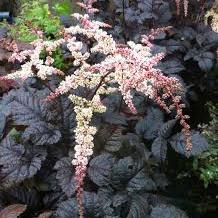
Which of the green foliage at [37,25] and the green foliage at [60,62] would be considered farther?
the green foliage at [37,25]

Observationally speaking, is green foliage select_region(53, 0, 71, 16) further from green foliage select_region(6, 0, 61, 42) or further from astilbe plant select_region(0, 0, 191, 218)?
astilbe plant select_region(0, 0, 191, 218)

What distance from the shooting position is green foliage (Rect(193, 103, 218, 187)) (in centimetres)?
214

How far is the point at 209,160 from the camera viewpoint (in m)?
2.17

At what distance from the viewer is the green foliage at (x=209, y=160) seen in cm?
214

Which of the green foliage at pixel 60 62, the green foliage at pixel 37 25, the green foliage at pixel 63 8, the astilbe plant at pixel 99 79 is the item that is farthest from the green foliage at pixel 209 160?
the green foliage at pixel 63 8

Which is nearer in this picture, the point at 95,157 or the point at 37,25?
the point at 95,157

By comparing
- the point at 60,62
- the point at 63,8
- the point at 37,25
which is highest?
the point at 63,8

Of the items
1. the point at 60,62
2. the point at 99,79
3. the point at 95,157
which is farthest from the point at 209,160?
the point at 60,62

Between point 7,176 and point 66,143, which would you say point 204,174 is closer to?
point 66,143

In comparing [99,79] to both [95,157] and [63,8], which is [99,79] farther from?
[63,8]

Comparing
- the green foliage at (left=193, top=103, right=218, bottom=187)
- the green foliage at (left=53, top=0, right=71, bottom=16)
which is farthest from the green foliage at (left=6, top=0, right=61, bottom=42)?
the green foliage at (left=193, top=103, right=218, bottom=187)

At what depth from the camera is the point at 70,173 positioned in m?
1.66

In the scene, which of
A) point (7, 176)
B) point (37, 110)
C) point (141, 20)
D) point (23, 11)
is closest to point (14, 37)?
point (23, 11)

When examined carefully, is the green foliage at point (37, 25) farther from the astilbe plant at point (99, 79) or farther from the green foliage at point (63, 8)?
the astilbe plant at point (99, 79)
